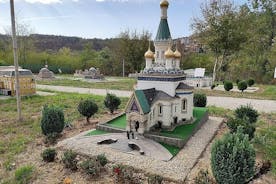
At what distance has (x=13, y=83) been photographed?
18891 millimetres

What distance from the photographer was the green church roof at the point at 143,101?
337 inches

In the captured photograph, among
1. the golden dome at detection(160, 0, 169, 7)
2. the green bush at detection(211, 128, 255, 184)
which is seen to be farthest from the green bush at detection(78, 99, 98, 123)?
the green bush at detection(211, 128, 255, 184)

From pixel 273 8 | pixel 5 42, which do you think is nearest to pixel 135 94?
pixel 273 8

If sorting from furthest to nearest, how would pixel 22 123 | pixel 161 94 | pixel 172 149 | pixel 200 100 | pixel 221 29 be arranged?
1. pixel 221 29
2. pixel 200 100
3. pixel 22 123
4. pixel 161 94
5. pixel 172 149

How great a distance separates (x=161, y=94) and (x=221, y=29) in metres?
21.4

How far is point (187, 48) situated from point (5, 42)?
135ft

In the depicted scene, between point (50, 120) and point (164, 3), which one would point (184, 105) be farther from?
point (50, 120)

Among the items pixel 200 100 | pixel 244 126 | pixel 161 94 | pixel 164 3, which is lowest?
pixel 244 126

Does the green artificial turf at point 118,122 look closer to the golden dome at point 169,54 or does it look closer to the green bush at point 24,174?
the golden dome at point 169,54

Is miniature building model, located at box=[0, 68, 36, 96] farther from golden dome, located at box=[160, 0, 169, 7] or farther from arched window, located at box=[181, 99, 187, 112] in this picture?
arched window, located at box=[181, 99, 187, 112]

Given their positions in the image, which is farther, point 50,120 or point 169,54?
point 169,54

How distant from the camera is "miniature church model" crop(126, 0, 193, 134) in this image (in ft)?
28.8

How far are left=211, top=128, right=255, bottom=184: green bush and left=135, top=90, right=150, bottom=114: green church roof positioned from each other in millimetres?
3716

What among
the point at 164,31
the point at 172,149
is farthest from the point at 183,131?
the point at 164,31
